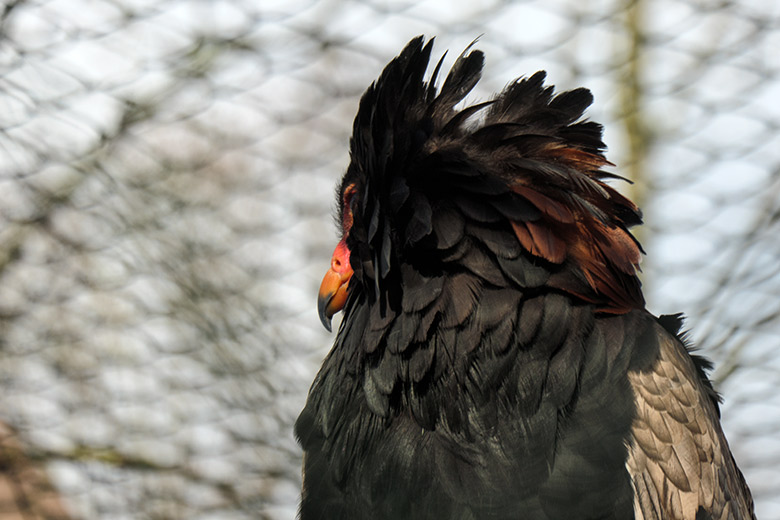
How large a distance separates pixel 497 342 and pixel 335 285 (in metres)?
0.52

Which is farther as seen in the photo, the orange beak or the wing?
the orange beak

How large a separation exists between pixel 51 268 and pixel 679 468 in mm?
3108

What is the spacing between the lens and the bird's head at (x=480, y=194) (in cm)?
190

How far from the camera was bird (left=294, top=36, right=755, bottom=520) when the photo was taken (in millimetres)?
1790

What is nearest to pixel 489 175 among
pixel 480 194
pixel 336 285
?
pixel 480 194

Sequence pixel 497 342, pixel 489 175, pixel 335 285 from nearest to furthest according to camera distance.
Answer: pixel 497 342, pixel 489 175, pixel 335 285

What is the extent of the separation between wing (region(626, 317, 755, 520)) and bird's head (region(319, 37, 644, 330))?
0.19 m

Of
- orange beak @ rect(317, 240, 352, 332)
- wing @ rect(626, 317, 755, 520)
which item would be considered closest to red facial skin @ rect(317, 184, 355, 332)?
orange beak @ rect(317, 240, 352, 332)

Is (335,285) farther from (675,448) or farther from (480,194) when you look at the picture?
(675,448)

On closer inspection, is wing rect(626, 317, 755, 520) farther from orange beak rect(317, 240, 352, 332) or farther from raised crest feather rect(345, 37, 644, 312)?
orange beak rect(317, 240, 352, 332)

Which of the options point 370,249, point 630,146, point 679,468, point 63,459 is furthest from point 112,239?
point 679,468

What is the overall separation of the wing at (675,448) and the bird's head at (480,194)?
0.62 ft

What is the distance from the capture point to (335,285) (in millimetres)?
2176

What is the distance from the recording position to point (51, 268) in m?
3.96
